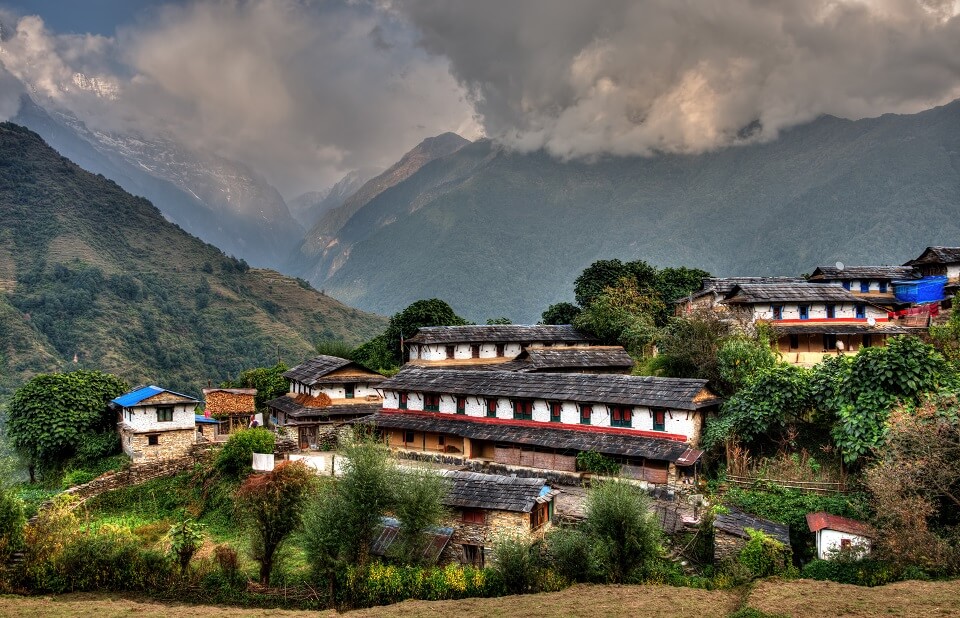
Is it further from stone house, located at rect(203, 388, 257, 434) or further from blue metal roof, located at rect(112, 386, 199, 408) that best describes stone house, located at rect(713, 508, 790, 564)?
stone house, located at rect(203, 388, 257, 434)

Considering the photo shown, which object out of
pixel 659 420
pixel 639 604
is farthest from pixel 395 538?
pixel 659 420

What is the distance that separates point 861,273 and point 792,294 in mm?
15588

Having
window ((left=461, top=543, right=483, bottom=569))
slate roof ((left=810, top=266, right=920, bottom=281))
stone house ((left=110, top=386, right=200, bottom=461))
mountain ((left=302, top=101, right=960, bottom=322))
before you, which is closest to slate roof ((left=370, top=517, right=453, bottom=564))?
window ((left=461, top=543, right=483, bottom=569))

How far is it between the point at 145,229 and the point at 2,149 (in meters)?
33.4

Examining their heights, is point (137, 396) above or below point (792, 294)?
below

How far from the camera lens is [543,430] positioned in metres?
33.3

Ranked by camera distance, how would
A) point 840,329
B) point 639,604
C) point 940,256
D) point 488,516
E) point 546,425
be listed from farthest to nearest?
point 940,256
point 840,329
point 546,425
point 488,516
point 639,604

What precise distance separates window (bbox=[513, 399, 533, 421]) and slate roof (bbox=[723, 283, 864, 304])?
58.7ft

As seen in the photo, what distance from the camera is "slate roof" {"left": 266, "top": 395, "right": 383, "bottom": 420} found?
42688 mm

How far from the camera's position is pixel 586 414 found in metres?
32.6

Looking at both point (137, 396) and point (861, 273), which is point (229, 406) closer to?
point (137, 396)

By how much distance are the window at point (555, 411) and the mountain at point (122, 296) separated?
5609cm

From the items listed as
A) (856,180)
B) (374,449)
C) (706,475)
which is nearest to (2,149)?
(374,449)

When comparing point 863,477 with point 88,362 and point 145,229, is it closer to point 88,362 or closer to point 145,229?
point 88,362
